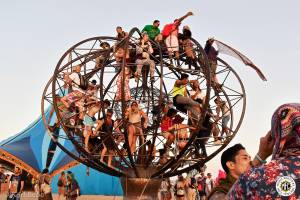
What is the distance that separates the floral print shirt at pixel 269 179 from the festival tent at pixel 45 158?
21632mm

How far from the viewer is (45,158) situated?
24.3 meters

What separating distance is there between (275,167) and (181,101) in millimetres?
6786

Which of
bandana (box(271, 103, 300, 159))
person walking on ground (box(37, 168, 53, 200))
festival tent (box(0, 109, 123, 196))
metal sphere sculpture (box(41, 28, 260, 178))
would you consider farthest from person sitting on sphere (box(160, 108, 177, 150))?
festival tent (box(0, 109, 123, 196))

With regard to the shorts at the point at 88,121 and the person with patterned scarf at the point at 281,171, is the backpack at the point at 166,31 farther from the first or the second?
the person with patterned scarf at the point at 281,171

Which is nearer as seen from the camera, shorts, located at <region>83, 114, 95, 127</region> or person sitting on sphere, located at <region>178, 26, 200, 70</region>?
shorts, located at <region>83, 114, 95, 127</region>

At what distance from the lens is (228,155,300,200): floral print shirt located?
2.14 m

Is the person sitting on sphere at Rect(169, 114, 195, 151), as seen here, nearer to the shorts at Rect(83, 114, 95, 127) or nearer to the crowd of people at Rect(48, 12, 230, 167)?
the crowd of people at Rect(48, 12, 230, 167)

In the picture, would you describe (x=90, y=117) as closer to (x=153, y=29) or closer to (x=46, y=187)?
(x=153, y=29)

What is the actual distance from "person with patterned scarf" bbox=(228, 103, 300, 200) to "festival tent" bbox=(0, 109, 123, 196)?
21.6 meters

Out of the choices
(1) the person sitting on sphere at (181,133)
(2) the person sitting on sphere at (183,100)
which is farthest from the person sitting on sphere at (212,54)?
(1) the person sitting on sphere at (181,133)

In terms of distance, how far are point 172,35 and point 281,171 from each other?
25.5ft

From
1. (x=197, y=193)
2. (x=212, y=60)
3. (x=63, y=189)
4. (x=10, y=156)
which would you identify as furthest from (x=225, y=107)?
(x=10, y=156)

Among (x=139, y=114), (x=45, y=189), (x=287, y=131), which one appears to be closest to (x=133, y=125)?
(x=139, y=114)

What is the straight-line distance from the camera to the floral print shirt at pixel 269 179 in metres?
2.14
